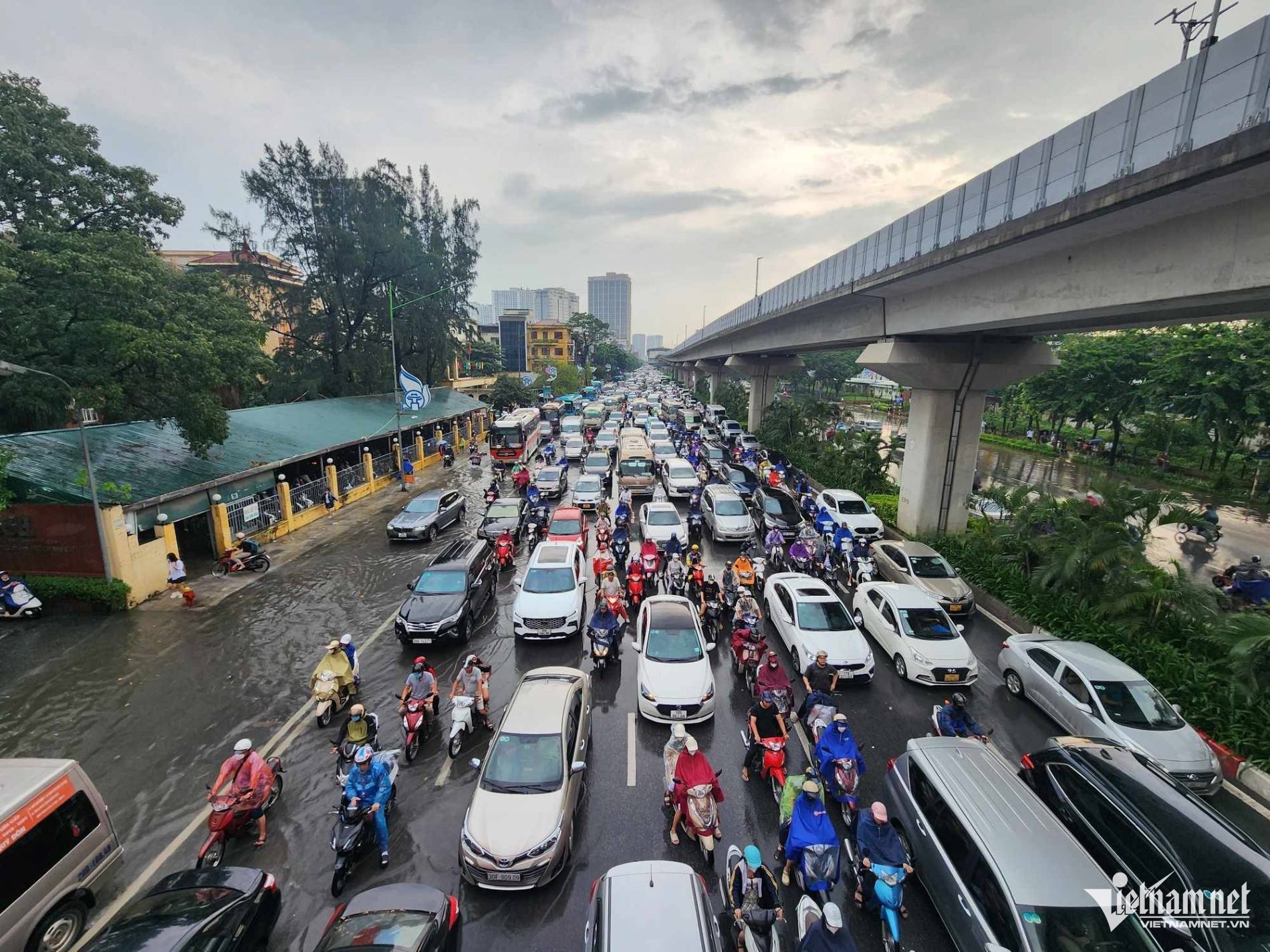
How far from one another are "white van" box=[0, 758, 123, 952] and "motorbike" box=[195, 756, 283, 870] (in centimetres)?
86

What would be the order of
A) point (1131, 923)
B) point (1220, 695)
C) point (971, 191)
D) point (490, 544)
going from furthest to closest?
point (490, 544), point (971, 191), point (1220, 695), point (1131, 923)

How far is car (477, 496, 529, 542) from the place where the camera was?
1774 cm

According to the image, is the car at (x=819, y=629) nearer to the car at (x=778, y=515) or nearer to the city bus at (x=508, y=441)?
the car at (x=778, y=515)

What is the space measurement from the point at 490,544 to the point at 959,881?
1184 centimetres

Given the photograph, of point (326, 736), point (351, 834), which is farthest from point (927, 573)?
point (326, 736)

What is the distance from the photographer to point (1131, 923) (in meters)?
4.34

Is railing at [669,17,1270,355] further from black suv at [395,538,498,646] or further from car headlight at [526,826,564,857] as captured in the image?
black suv at [395,538,498,646]

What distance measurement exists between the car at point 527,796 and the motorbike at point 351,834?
1040 millimetres

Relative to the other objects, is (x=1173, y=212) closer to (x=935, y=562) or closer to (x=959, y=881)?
(x=935, y=562)

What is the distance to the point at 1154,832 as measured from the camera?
523 cm

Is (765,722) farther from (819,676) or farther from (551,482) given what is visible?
(551,482)

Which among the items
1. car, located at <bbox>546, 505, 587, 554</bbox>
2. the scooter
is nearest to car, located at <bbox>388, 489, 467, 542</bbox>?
car, located at <bbox>546, 505, 587, 554</bbox>

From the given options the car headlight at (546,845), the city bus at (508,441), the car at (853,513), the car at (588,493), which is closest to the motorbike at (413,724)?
the car headlight at (546,845)

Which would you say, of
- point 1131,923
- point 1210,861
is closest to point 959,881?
point 1131,923
